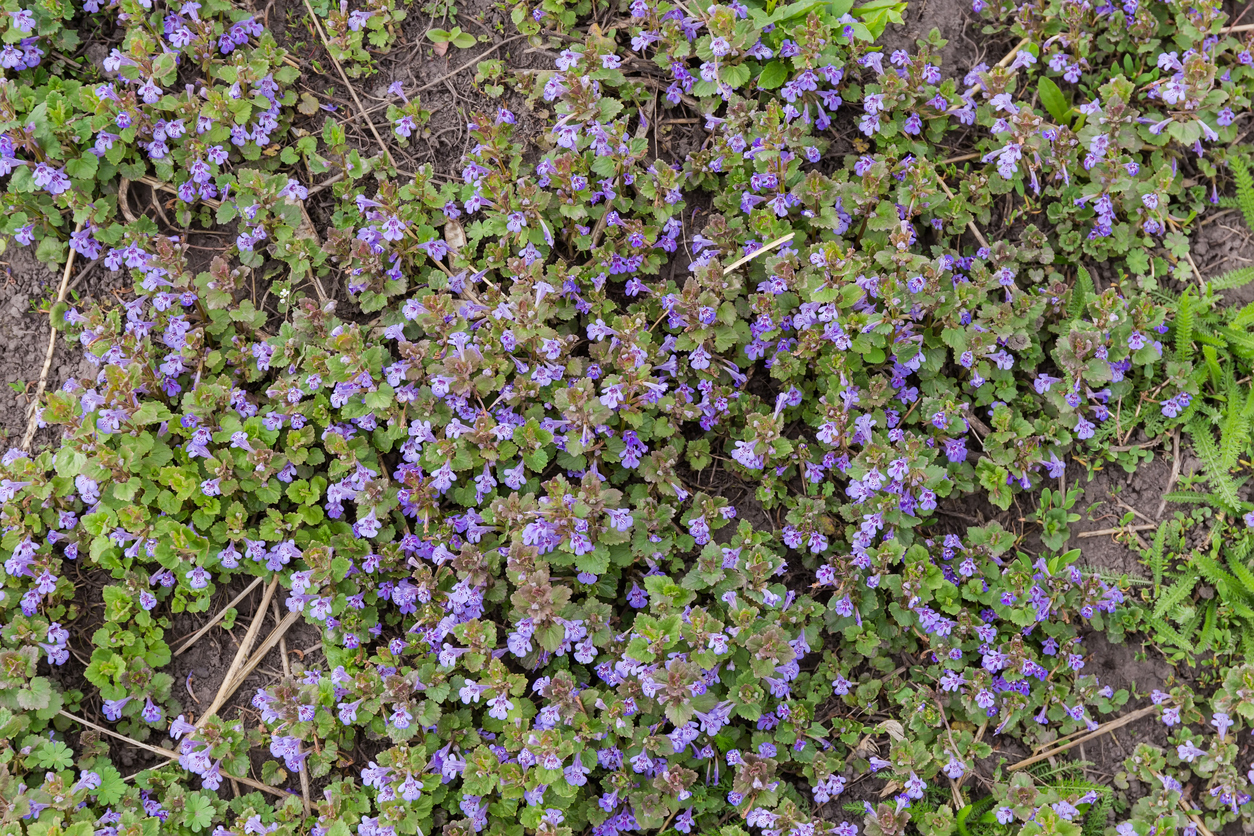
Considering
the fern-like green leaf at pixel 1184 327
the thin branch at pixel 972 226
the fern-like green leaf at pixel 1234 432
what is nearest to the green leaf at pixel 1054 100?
the thin branch at pixel 972 226

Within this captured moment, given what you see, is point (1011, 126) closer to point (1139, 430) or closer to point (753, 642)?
point (1139, 430)

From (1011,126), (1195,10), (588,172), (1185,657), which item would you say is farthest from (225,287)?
(1195,10)

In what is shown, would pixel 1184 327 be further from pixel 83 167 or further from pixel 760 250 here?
pixel 83 167

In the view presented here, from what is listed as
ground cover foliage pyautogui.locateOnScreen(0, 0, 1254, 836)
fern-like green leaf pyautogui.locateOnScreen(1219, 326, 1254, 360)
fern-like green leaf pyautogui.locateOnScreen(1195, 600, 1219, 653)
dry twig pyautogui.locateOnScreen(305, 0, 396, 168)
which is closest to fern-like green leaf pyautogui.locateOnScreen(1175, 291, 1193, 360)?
ground cover foliage pyautogui.locateOnScreen(0, 0, 1254, 836)

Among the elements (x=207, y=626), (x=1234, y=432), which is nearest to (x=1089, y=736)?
(x=1234, y=432)

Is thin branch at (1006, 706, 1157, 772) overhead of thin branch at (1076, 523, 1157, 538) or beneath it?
beneath

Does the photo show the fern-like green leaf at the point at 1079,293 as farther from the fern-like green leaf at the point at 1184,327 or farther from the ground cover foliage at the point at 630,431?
the fern-like green leaf at the point at 1184,327

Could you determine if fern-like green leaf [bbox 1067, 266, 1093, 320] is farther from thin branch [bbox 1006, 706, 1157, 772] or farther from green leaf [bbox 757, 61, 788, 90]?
thin branch [bbox 1006, 706, 1157, 772]
